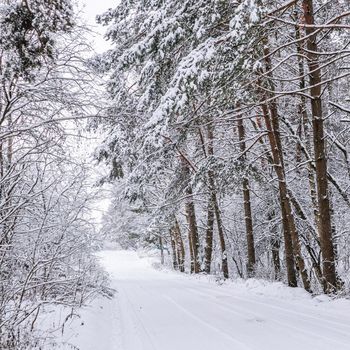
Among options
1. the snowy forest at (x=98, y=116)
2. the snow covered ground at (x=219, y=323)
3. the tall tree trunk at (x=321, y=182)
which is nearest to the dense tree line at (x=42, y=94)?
the snowy forest at (x=98, y=116)

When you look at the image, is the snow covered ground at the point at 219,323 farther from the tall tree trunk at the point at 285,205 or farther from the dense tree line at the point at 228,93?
the dense tree line at the point at 228,93

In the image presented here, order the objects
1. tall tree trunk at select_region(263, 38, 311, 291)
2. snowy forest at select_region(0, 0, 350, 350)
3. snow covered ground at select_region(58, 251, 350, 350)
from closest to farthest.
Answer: snowy forest at select_region(0, 0, 350, 350), snow covered ground at select_region(58, 251, 350, 350), tall tree trunk at select_region(263, 38, 311, 291)

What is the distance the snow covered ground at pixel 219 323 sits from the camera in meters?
6.39

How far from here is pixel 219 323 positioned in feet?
26.6

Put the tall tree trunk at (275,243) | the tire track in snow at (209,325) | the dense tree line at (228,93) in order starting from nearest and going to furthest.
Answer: the tire track in snow at (209,325), the dense tree line at (228,93), the tall tree trunk at (275,243)

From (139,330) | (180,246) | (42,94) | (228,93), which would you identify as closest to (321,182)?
(228,93)

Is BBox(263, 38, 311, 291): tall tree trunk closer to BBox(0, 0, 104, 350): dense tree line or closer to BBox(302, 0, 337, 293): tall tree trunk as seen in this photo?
BBox(302, 0, 337, 293): tall tree trunk

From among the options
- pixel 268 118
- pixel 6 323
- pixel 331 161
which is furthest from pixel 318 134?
pixel 6 323

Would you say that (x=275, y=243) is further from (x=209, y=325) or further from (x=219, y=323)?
(x=209, y=325)

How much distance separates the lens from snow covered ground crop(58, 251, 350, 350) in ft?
21.0

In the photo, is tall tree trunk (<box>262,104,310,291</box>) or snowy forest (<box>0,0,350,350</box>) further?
tall tree trunk (<box>262,104,310,291</box>)

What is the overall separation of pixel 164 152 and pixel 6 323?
8.91 metres

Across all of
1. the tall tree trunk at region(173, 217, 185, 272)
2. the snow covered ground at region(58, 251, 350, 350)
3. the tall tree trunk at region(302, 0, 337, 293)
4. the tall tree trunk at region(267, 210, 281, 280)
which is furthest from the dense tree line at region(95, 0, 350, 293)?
the tall tree trunk at region(173, 217, 185, 272)

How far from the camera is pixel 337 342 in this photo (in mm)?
6164
